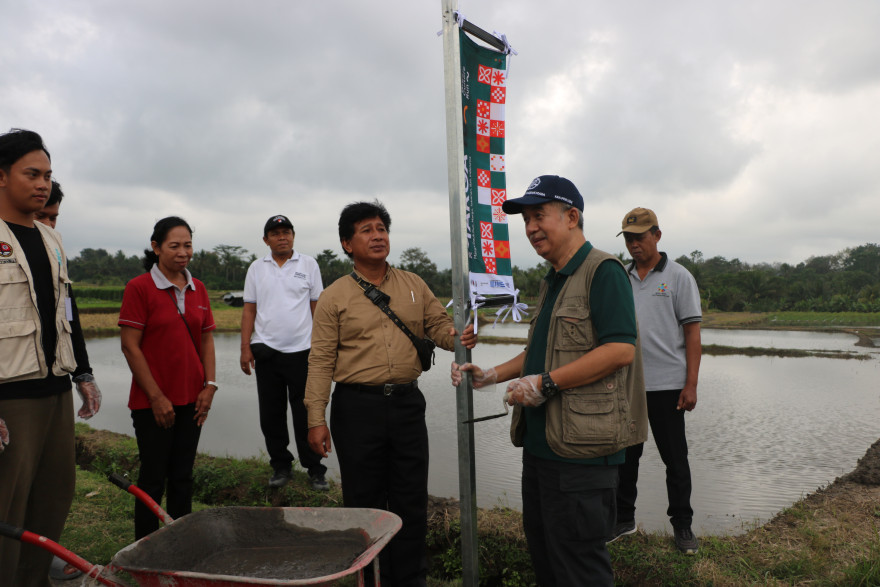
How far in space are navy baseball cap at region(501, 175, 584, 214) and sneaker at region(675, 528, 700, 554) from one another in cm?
212

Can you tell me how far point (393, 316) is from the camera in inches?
106

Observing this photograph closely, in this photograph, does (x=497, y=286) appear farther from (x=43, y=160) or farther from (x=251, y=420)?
(x=251, y=420)

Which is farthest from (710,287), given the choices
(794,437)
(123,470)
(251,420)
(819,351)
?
(123,470)

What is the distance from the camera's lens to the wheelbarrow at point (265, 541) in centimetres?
196

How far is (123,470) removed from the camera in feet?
16.9

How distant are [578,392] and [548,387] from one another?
0.11 meters

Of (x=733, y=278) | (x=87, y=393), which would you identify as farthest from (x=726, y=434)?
(x=733, y=278)

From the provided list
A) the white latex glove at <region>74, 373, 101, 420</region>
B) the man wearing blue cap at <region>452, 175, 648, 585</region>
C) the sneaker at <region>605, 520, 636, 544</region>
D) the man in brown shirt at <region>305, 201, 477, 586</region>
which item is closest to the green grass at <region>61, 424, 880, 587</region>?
the sneaker at <region>605, 520, 636, 544</region>

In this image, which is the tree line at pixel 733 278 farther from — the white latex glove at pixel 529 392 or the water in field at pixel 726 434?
the white latex glove at pixel 529 392

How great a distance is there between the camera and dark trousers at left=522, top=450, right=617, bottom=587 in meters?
1.92

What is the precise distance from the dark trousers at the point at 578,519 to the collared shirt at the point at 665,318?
1418mm

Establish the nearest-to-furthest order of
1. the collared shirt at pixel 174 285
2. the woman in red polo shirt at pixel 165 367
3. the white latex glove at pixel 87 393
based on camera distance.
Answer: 1. the white latex glove at pixel 87 393
2. the woman in red polo shirt at pixel 165 367
3. the collared shirt at pixel 174 285

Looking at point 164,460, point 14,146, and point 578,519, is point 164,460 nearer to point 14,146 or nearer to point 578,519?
point 14,146

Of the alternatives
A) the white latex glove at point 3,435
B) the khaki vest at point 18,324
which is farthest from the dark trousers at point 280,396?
the white latex glove at point 3,435
